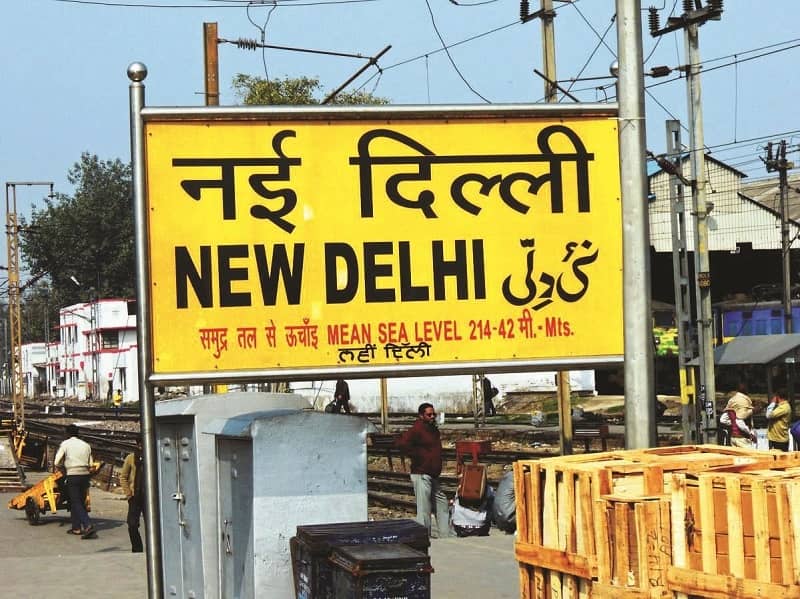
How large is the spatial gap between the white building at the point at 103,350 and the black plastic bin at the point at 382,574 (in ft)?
295

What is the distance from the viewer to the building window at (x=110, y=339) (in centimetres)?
10475

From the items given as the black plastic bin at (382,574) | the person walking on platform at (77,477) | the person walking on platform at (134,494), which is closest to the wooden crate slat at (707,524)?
the black plastic bin at (382,574)

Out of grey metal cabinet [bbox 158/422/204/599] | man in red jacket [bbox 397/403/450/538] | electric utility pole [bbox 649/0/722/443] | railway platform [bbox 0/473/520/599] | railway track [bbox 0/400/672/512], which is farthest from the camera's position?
electric utility pole [bbox 649/0/722/443]

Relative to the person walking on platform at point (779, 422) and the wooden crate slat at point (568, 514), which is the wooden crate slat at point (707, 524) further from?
the person walking on platform at point (779, 422)

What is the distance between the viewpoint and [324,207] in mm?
7090

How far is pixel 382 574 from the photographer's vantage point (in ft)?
23.7

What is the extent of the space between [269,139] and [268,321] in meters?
1.00

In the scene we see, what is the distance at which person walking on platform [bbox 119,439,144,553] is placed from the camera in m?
17.2

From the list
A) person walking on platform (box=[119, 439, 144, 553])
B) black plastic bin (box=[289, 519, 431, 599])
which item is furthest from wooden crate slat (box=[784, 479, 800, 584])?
person walking on platform (box=[119, 439, 144, 553])

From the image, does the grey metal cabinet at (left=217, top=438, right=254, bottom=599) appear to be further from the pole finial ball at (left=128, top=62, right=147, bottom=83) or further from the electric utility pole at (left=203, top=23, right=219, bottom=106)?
the electric utility pole at (left=203, top=23, right=219, bottom=106)

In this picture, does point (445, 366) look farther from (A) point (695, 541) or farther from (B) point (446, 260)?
(A) point (695, 541)

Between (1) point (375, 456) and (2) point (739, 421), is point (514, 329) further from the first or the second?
(1) point (375, 456)

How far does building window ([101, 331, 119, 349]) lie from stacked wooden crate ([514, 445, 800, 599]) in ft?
329

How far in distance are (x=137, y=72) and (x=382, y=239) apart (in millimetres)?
1624
